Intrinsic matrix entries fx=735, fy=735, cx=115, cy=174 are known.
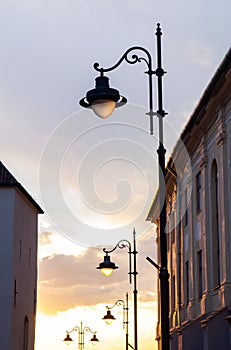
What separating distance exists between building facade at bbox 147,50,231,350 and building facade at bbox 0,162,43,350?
396 inches

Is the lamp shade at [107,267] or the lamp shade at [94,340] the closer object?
the lamp shade at [107,267]

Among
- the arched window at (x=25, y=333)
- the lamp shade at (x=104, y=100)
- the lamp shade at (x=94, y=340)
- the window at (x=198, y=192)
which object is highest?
the window at (x=198, y=192)

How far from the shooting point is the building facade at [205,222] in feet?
73.2

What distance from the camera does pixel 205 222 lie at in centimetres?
2588

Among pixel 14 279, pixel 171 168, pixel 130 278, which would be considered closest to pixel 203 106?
pixel 130 278

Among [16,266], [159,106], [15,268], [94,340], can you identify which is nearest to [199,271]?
[94,340]

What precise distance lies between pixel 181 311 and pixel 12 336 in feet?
38.8

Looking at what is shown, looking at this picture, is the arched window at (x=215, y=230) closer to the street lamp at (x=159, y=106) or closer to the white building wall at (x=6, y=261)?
the street lamp at (x=159, y=106)

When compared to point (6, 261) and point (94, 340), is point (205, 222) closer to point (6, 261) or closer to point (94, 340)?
point (94, 340)

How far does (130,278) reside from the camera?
78.3 ft

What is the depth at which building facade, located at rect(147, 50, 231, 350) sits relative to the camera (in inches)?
878

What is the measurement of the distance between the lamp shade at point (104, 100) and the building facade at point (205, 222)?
32.2 ft

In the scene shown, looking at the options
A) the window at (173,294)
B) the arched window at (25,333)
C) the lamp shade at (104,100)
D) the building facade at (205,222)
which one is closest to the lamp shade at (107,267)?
the building facade at (205,222)

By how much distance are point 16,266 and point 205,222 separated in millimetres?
18046
